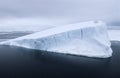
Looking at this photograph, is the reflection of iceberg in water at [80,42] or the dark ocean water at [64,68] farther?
the reflection of iceberg in water at [80,42]

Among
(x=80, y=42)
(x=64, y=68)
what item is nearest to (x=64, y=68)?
(x=64, y=68)

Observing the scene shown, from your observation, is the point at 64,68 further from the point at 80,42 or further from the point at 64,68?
the point at 80,42

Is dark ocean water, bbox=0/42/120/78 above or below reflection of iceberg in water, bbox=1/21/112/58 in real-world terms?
below

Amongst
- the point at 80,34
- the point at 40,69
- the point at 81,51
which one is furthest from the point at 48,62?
the point at 80,34

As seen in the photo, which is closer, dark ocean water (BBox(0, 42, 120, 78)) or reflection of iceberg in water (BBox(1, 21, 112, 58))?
dark ocean water (BBox(0, 42, 120, 78))

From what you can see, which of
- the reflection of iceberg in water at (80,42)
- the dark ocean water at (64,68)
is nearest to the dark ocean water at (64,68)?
the dark ocean water at (64,68)

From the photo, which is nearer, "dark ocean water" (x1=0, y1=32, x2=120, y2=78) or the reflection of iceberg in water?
"dark ocean water" (x1=0, y1=32, x2=120, y2=78)

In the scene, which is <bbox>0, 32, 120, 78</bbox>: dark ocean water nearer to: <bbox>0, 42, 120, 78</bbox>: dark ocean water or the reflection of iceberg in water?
<bbox>0, 42, 120, 78</bbox>: dark ocean water

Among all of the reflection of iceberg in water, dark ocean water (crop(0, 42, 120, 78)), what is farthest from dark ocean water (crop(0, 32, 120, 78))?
the reflection of iceberg in water

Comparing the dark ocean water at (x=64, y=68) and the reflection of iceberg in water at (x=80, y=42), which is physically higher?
the reflection of iceberg in water at (x=80, y=42)

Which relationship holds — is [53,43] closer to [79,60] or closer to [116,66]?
[79,60]

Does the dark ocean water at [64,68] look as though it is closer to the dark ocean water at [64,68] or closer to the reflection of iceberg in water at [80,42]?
the dark ocean water at [64,68]
